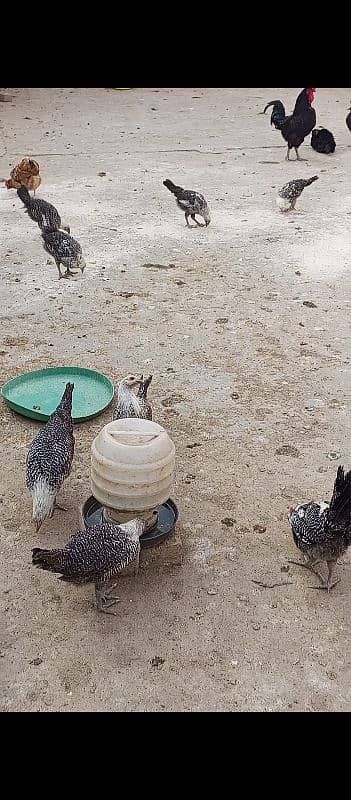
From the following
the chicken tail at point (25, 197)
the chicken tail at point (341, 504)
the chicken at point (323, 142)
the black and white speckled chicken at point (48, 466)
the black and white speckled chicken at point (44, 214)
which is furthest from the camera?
the chicken at point (323, 142)

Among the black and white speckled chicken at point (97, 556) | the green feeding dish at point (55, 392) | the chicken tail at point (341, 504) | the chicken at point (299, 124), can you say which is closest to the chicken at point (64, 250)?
the green feeding dish at point (55, 392)

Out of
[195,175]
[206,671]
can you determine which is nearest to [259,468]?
[206,671]

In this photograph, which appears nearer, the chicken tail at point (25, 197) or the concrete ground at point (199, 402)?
the concrete ground at point (199, 402)

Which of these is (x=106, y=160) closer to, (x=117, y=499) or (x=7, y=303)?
(x=7, y=303)

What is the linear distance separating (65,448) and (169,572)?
2.61 feet

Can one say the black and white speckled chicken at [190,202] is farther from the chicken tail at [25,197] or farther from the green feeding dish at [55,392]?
the green feeding dish at [55,392]

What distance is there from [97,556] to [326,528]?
96 centimetres

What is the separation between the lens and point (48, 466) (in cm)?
342

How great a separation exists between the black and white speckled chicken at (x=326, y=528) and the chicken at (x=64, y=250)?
12.2ft

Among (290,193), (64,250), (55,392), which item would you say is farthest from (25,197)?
Answer: (55,392)

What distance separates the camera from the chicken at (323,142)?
10.3 meters

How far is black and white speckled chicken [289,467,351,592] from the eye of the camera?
299cm

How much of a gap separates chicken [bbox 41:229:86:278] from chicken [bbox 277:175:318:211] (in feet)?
9.19

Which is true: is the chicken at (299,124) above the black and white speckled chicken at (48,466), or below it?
above
